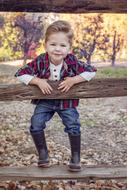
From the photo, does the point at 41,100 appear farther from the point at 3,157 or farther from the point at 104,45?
the point at 104,45

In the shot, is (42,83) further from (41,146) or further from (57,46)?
(41,146)

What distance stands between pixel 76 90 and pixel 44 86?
0.30 m

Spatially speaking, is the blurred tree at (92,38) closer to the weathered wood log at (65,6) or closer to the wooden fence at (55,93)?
the weathered wood log at (65,6)

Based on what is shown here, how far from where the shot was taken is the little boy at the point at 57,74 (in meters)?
4.23

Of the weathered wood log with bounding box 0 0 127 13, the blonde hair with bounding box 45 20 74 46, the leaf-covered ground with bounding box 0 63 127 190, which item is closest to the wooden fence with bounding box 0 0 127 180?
the weathered wood log with bounding box 0 0 127 13

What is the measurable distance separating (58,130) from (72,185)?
3.61 meters

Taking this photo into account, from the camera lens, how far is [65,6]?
491 centimetres

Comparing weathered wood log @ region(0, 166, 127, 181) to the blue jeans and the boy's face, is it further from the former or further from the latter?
the boy's face

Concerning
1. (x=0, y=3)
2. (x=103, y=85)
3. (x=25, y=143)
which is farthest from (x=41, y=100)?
(x=25, y=143)

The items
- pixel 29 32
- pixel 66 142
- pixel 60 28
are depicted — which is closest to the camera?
pixel 60 28

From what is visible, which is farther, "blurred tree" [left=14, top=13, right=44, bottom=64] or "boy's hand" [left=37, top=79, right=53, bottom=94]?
"blurred tree" [left=14, top=13, right=44, bottom=64]

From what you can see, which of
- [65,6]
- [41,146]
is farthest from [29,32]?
[41,146]

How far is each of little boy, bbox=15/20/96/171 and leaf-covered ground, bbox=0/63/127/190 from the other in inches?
49.9

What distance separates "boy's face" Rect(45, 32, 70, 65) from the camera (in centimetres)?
421
